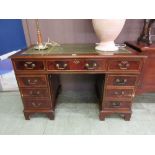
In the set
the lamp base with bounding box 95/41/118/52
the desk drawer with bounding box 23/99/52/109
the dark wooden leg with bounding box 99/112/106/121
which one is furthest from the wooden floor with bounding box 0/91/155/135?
the lamp base with bounding box 95/41/118/52

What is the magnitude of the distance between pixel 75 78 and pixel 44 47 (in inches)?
24.4

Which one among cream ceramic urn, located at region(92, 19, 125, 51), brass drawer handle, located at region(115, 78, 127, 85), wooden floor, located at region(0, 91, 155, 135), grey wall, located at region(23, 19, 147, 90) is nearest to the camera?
cream ceramic urn, located at region(92, 19, 125, 51)

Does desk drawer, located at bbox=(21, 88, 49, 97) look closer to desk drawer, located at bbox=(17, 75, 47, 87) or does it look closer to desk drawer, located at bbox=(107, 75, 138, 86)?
desk drawer, located at bbox=(17, 75, 47, 87)

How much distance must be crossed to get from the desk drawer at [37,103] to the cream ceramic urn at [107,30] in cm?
66

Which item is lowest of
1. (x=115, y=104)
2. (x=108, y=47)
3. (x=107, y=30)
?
(x=115, y=104)

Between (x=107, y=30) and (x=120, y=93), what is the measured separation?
533 millimetres

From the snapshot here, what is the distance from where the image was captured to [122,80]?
120cm

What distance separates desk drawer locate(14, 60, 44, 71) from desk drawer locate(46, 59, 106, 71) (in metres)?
0.06

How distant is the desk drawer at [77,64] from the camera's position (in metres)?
1.13

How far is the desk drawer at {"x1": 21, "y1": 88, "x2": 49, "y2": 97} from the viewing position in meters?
1.27

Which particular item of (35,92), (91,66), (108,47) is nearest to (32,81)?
(35,92)

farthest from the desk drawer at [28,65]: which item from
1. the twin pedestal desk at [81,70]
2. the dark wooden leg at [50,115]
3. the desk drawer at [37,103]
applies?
the dark wooden leg at [50,115]

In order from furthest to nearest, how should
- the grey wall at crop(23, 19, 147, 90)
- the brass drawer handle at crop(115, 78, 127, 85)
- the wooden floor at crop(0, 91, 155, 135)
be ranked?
the grey wall at crop(23, 19, 147, 90) → the wooden floor at crop(0, 91, 155, 135) → the brass drawer handle at crop(115, 78, 127, 85)

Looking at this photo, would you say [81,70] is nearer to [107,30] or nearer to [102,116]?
[107,30]
